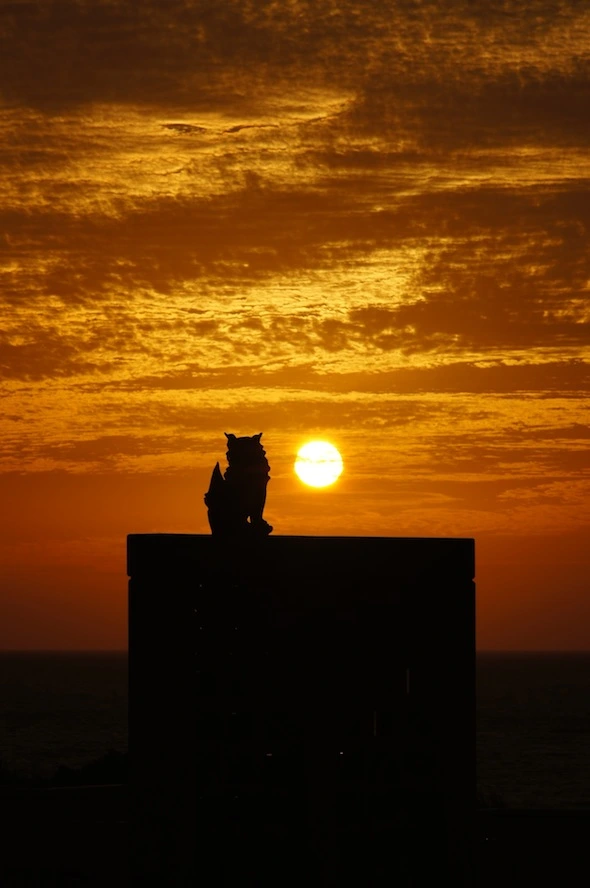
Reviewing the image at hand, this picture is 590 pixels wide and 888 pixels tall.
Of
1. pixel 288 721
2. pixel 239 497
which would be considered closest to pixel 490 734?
pixel 239 497

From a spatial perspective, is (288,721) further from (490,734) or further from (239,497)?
(490,734)

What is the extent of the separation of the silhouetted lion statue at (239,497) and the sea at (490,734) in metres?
29.8

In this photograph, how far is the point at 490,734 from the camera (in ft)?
317

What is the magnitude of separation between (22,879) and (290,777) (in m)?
5.32

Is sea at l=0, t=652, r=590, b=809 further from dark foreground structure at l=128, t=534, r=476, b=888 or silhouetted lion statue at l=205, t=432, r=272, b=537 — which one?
dark foreground structure at l=128, t=534, r=476, b=888

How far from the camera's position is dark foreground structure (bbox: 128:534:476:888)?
11.5 metres

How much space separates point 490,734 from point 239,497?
86.3 meters

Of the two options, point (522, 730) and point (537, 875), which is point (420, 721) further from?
point (522, 730)

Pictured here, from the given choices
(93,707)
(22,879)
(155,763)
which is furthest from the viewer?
(93,707)

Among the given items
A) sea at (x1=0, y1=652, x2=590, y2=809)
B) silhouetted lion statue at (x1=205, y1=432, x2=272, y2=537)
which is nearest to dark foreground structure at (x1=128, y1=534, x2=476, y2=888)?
silhouetted lion statue at (x1=205, y1=432, x2=272, y2=537)

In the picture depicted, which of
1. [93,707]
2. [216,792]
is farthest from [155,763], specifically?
[93,707]

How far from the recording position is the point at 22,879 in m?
15.6

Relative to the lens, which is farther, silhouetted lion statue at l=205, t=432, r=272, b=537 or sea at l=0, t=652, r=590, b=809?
sea at l=0, t=652, r=590, b=809

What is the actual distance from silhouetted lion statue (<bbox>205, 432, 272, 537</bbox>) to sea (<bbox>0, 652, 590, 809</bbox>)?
29.8 meters
